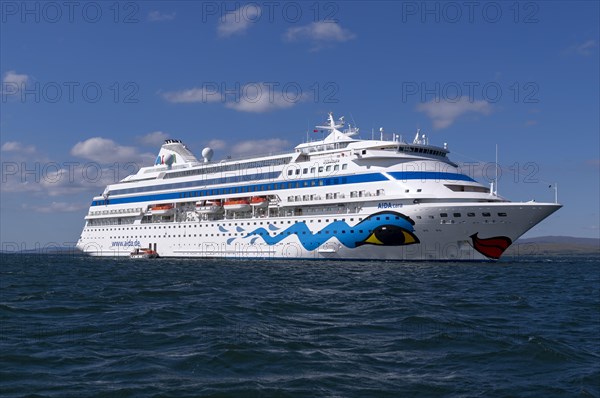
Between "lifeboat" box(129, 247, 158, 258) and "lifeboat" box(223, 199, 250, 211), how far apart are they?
1187 cm

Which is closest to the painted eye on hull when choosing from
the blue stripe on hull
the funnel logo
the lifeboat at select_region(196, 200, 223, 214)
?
the blue stripe on hull

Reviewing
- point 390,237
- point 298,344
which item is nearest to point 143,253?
point 390,237

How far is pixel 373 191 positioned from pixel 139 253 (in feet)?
99.3

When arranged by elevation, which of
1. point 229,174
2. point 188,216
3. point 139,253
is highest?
point 229,174

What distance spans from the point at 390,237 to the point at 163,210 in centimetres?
2974

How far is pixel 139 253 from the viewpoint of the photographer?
57.6 m

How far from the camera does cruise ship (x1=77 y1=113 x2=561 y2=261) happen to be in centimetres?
3706

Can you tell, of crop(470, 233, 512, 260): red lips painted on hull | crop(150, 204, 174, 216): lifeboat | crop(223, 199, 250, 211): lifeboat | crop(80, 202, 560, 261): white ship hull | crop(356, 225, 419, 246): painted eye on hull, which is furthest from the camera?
crop(150, 204, 174, 216): lifeboat

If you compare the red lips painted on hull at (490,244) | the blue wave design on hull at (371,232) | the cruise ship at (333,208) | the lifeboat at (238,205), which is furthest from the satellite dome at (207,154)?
the red lips painted on hull at (490,244)

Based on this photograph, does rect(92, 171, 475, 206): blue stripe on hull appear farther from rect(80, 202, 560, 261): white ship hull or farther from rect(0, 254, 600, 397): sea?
rect(0, 254, 600, 397): sea

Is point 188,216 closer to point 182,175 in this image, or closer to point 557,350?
point 182,175

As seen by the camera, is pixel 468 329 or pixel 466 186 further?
pixel 466 186

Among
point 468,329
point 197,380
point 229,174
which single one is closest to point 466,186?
point 229,174

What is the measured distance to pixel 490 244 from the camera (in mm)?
37250
